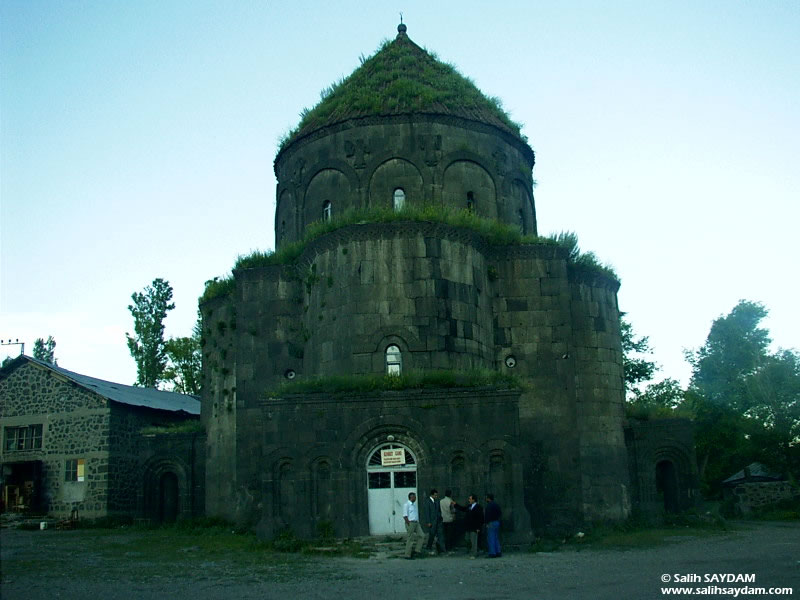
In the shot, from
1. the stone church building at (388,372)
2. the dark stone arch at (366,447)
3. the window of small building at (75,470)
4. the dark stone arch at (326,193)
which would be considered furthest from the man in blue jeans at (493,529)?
the window of small building at (75,470)

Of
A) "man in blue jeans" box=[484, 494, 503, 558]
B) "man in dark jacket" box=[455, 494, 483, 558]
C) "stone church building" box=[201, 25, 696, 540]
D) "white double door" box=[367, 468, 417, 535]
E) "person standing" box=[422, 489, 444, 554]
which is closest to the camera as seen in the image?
"man in blue jeans" box=[484, 494, 503, 558]

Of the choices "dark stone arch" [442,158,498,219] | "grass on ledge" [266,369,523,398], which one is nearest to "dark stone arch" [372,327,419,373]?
"grass on ledge" [266,369,523,398]

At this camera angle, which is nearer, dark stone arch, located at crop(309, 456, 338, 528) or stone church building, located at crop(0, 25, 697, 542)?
dark stone arch, located at crop(309, 456, 338, 528)

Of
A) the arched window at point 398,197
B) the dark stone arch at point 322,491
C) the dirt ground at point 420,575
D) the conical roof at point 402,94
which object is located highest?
the conical roof at point 402,94

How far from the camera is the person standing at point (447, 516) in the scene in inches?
664

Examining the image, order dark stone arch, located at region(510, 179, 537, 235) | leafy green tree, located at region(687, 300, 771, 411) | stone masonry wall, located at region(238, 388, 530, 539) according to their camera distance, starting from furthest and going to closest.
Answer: leafy green tree, located at region(687, 300, 771, 411) < dark stone arch, located at region(510, 179, 537, 235) < stone masonry wall, located at region(238, 388, 530, 539)

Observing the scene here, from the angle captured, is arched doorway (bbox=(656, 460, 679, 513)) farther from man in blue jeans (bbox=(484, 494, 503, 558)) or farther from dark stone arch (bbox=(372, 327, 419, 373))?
man in blue jeans (bbox=(484, 494, 503, 558))

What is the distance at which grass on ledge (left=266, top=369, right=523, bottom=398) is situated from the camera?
18672 mm

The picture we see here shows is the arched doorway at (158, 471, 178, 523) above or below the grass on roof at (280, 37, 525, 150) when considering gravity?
below

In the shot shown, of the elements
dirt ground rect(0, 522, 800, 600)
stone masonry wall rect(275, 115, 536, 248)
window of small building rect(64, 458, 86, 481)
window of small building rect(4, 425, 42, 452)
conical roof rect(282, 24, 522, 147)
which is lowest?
dirt ground rect(0, 522, 800, 600)

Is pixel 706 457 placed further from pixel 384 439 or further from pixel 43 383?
pixel 43 383

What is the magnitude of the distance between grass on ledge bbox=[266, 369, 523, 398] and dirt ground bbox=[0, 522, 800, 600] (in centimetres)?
403

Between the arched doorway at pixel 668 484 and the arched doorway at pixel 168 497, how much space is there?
1581 centimetres

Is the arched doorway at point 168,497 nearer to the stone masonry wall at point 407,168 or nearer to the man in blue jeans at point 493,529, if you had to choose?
the stone masonry wall at point 407,168
